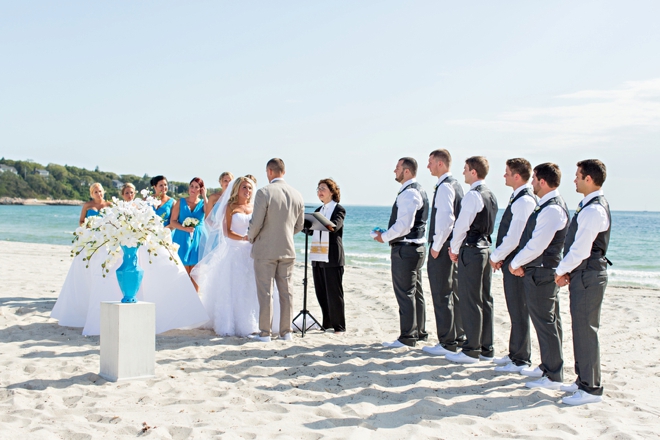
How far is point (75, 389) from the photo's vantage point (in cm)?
470

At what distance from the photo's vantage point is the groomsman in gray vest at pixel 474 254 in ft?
19.0

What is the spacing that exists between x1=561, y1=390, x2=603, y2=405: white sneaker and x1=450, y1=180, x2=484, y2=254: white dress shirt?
5.79 feet

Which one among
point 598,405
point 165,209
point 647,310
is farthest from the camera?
point 647,310

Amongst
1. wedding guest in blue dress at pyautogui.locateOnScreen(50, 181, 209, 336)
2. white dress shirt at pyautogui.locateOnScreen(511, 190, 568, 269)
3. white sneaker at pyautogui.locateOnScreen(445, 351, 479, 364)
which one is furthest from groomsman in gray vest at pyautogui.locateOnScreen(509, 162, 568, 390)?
wedding guest in blue dress at pyautogui.locateOnScreen(50, 181, 209, 336)

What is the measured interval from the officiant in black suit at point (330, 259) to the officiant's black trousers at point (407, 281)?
0.86 meters

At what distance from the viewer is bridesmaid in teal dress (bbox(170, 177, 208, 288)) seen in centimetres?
806

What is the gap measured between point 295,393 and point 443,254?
2.27 m

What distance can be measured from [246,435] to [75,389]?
1725 millimetres

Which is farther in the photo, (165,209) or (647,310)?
(647,310)

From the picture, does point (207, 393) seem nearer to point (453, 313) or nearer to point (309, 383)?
point (309, 383)

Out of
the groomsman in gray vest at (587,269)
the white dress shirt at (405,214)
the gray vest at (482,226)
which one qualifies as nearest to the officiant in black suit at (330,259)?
the white dress shirt at (405,214)

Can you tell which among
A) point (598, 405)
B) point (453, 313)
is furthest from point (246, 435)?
point (453, 313)

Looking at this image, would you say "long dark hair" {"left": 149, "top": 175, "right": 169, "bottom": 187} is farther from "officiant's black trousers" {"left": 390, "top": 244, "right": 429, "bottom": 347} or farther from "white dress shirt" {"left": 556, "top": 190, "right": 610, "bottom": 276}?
"white dress shirt" {"left": 556, "top": 190, "right": 610, "bottom": 276}

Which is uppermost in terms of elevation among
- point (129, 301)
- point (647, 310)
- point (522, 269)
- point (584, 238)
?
point (584, 238)
